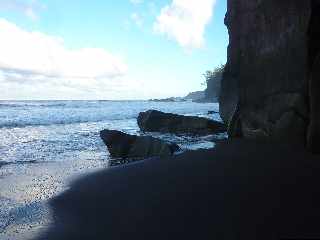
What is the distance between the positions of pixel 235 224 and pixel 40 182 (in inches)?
254

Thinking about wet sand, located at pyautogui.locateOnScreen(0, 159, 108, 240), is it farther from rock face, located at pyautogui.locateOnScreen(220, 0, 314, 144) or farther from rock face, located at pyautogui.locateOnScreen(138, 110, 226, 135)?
rock face, located at pyautogui.locateOnScreen(138, 110, 226, 135)

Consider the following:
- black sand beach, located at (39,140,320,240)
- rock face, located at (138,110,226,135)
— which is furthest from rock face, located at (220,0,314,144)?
rock face, located at (138,110,226,135)

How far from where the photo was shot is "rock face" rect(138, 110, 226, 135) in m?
23.6

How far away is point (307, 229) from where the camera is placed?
548 centimetres

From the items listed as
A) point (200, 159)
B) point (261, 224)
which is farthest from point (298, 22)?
point (261, 224)

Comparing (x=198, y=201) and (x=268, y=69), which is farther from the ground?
(x=268, y=69)

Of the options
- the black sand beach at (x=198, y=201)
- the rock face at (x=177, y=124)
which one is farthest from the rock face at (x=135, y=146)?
the rock face at (x=177, y=124)

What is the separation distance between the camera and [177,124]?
2536 centimetres

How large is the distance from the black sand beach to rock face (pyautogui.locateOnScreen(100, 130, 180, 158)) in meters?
2.48

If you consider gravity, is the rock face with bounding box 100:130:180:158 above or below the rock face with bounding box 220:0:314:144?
below

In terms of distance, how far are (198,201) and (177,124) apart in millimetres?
18236

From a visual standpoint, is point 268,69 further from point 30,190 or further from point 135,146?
point 30,190

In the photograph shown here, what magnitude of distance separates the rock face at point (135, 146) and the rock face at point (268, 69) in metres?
4.08

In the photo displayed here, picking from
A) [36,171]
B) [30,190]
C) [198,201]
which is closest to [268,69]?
→ [198,201]
